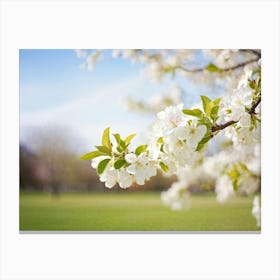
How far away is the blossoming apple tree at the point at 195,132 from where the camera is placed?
122 cm

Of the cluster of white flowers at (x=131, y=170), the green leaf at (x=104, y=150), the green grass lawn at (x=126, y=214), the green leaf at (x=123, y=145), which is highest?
the green leaf at (x=123, y=145)

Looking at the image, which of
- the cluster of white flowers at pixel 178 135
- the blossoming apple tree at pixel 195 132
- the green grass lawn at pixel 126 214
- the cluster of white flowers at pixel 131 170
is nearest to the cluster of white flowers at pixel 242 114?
the blossoming apple tree at pixel 195 132

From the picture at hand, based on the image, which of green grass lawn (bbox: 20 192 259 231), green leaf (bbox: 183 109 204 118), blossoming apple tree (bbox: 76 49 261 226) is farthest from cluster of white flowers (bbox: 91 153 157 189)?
green grass lawn (bbox: 20 192 259 231)

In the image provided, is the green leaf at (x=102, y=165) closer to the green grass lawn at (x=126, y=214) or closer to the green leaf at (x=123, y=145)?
the green leaf at (x=123, y=145)

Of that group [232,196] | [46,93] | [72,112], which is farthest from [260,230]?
[46,93]

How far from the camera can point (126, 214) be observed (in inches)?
114

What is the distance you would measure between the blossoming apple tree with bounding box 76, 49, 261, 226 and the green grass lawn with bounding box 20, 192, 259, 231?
3.1 inches

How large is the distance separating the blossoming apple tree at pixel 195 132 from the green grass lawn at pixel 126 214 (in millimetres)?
78

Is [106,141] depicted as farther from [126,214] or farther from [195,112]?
[126,214]

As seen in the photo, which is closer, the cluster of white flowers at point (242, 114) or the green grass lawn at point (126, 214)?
the cluster of white flowers at point (242, 114)

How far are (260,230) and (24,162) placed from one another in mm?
1305

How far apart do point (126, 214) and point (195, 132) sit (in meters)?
1.76
